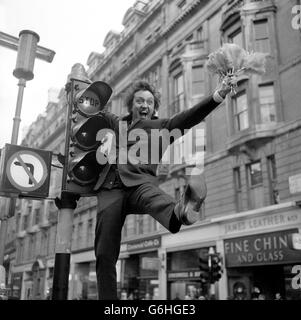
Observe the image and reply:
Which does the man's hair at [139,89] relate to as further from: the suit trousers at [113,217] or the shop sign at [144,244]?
the shop sign at [144,244]

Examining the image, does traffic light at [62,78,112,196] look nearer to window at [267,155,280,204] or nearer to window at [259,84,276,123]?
window at [267,155,280,204]

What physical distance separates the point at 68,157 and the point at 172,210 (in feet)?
3.12

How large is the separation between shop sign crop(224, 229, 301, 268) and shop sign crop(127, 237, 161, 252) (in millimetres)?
5114

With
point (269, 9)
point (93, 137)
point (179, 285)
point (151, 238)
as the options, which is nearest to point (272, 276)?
point (179, 285)

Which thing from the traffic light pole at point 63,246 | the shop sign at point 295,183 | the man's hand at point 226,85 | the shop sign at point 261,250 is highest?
the shop sign at point 295,183

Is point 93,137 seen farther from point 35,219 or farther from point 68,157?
point 35,219

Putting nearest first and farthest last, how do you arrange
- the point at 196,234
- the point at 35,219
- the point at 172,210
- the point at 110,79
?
the point at 172,210, the point at 196,234, the point at 110,79, the point at 35,219

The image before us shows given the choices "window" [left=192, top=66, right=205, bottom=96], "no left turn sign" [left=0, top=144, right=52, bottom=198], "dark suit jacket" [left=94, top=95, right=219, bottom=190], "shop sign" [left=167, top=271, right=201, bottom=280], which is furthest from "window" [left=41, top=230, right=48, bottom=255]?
"dark suit jacket" [left=94, top=95, right=219, bottom=190]

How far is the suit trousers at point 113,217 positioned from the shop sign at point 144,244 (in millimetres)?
20225

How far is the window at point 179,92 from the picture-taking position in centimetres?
2259

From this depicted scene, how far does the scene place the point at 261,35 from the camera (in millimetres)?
18578

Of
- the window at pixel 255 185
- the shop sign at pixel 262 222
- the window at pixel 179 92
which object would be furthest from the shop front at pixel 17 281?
the window at pixel 255 185

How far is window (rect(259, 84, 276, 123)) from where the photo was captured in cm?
1770

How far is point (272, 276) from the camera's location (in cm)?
1778
